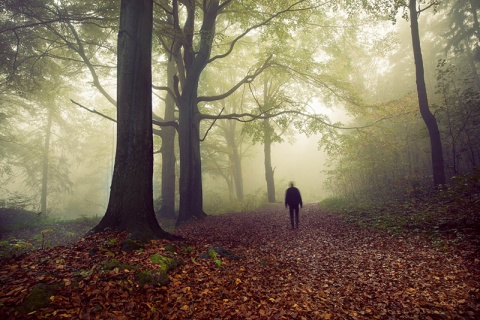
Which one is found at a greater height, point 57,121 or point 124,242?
point 57,121

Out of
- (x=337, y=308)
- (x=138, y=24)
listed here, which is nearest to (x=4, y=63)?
(x=138, y=24)

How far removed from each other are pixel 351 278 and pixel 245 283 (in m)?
2.30

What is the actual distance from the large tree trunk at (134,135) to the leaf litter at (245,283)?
556mm

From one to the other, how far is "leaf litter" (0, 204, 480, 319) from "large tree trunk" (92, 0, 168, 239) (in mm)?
556

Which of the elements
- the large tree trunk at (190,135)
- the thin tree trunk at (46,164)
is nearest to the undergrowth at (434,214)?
the large tree trunk at (190,135)

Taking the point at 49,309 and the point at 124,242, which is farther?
the point at 124,242

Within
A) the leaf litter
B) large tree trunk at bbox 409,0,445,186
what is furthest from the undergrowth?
large tree trunk at bbox 409,0,445,186

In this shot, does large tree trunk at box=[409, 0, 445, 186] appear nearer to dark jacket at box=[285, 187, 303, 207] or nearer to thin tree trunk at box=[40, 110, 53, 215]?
dark jacket at box=[285, 187, 303, 207]

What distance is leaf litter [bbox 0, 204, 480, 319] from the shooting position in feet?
11.5

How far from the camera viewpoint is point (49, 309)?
3119 mm

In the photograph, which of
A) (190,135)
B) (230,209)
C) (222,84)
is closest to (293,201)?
(190,135)

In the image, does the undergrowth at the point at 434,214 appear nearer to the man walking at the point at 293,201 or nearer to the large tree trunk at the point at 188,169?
the man walking at the point at 293,201

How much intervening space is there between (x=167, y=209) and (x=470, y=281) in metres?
14.9

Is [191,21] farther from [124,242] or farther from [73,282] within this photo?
[73,282]
